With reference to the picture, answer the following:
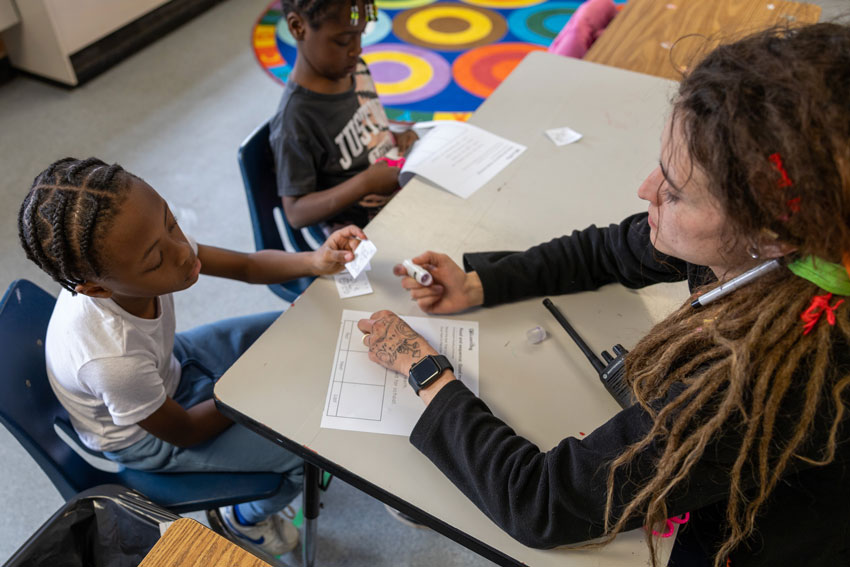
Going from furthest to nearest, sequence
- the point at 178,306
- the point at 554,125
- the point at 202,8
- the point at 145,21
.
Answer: the point at 202,8, the point at 145,21, the point at 178,306, the point at 554,125

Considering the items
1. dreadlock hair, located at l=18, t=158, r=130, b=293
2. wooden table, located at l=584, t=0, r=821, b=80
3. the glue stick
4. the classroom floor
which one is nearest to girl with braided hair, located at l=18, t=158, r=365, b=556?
dreadlock hair, located at l=18, t=158, r=130, b=293

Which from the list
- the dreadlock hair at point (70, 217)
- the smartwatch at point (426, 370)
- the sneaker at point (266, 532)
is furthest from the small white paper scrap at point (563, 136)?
the sneaker at point (266, 532)

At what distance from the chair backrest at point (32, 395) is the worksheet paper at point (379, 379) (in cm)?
44

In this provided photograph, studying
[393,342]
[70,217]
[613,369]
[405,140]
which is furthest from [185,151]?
[613,369]

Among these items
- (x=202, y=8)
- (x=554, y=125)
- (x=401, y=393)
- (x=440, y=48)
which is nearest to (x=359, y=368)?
(x=401, y=393)

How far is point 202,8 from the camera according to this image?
354 cm

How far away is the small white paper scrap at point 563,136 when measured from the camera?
142cm

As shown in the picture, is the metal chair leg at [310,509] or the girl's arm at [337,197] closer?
the metal chair leg at [310,509]

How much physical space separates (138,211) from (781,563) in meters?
1.06

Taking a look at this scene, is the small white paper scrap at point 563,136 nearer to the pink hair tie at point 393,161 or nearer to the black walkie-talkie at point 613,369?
the pink hair tie at point 393,161

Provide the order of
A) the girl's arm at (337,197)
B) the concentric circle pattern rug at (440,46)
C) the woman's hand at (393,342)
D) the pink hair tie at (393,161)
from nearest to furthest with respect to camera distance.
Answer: the woman's hand at (393,342) → the girl's arm at (337,197) → the pink hair tie at (393,161) → the concentric circle pattern rug at (440,46)

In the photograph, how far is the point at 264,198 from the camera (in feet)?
4.73

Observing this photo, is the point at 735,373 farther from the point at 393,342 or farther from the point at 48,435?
the point at 48,435

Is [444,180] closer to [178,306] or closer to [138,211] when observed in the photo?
[138,211]
